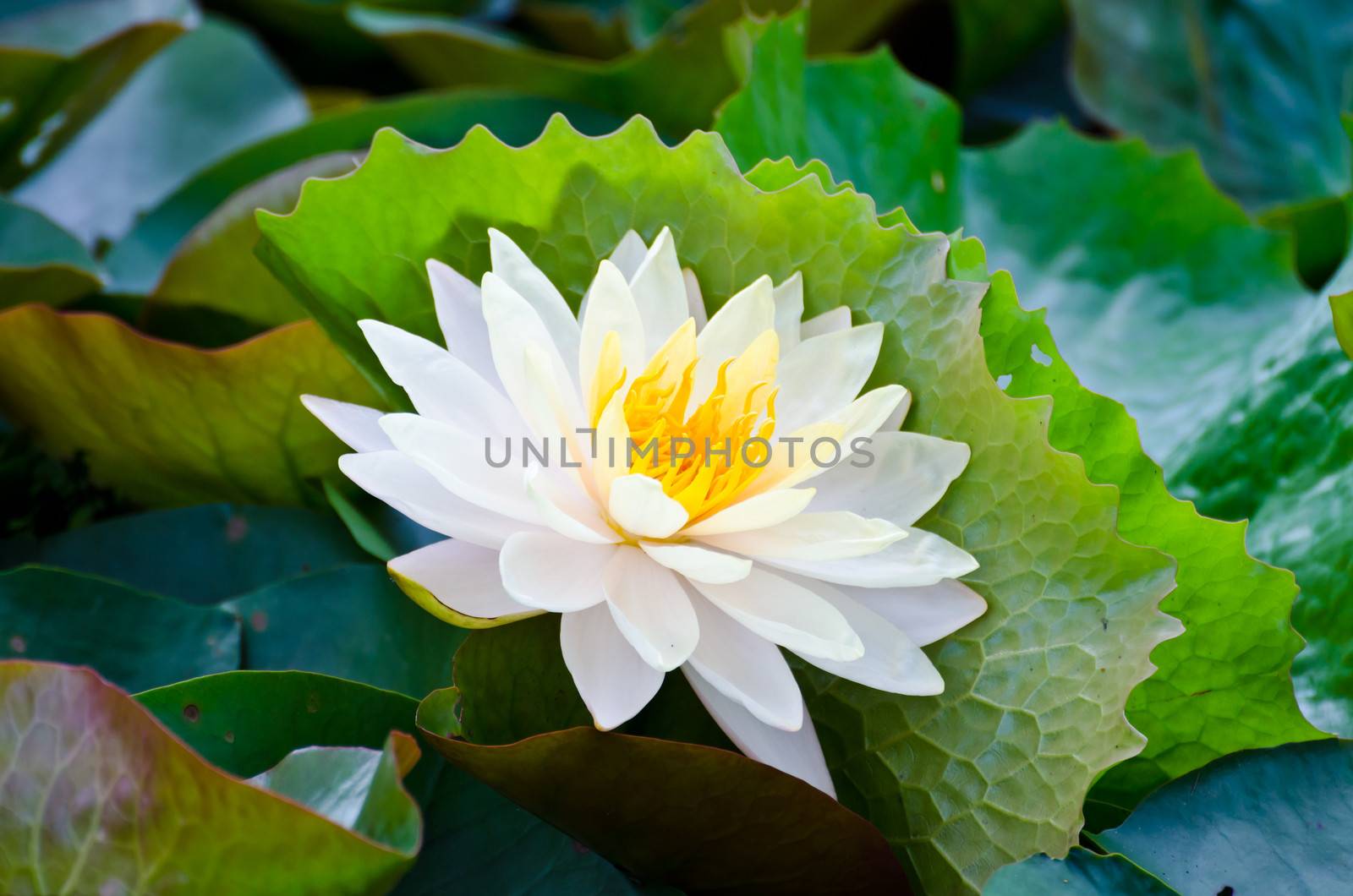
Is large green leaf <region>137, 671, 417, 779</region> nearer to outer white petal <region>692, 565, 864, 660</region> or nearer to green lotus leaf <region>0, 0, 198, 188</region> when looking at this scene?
outer white petal <region>692, 565, 864, 660</region>

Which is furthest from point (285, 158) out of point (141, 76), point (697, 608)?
point (697, 608)

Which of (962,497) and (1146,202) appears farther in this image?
A: (1146,202)

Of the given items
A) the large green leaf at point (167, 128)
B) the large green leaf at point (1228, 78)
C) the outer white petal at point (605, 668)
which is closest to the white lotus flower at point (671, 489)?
the outer white petal at point (605, 668)

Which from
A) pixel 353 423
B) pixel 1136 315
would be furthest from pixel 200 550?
pixel 1136 315

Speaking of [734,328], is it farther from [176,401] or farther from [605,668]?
[176,401]

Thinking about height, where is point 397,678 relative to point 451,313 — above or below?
below

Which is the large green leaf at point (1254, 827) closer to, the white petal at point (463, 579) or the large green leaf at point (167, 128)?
the white petal at point (463, 579)

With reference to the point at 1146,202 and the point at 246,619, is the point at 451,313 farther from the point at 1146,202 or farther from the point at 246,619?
the point at 1146,202
